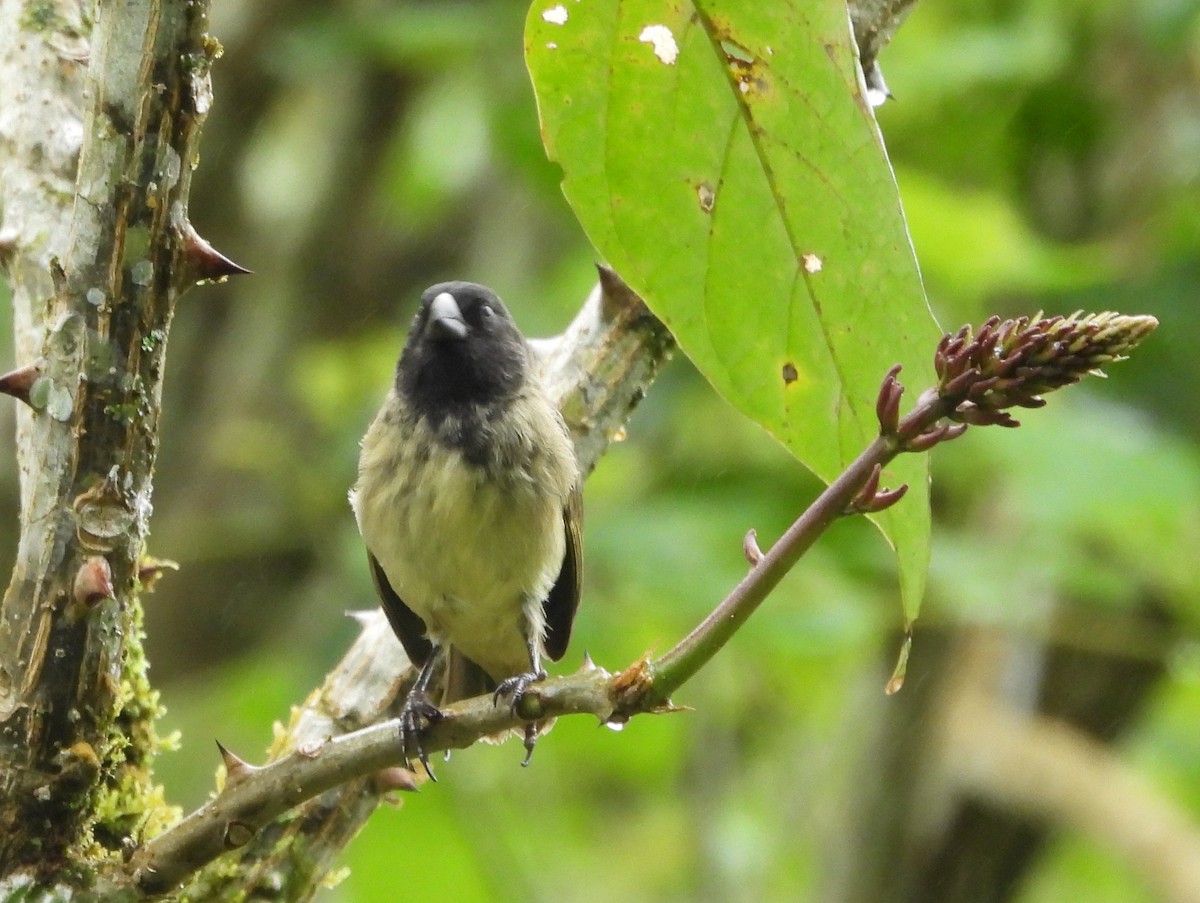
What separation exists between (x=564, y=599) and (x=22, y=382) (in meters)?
2.24

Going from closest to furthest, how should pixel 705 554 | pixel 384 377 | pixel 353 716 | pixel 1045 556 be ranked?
pixel 353 716
pixel 705 554
pixel 1045 556
pixel 384 377

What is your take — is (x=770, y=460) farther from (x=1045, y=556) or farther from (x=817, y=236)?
(x=817, y=236)

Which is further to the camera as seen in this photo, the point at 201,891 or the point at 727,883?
the point at 727,883

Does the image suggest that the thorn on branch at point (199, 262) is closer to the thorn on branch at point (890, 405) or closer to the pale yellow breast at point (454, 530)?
the thorn on branch at point (890, 405)

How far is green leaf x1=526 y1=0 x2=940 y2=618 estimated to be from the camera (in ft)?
6.08

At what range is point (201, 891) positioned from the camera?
242 cm

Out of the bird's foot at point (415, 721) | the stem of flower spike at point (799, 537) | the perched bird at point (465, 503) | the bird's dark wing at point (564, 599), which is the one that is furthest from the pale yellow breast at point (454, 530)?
the stem of flower spike at point (799, 537)

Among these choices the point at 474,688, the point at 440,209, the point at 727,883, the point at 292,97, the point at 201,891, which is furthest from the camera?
the point at 440,209

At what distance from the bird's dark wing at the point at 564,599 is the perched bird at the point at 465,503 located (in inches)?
0.5

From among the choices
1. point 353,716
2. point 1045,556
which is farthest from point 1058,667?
point 353,716

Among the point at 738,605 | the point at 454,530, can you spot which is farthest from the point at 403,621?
the point at 738,605

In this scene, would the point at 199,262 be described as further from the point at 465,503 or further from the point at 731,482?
the point at 731,482

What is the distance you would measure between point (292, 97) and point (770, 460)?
156 inches

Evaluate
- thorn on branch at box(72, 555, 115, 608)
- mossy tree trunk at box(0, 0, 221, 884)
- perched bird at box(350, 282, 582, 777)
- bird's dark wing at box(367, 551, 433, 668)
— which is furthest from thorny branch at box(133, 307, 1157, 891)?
perched bird at box(350, 282, 582, 777)
